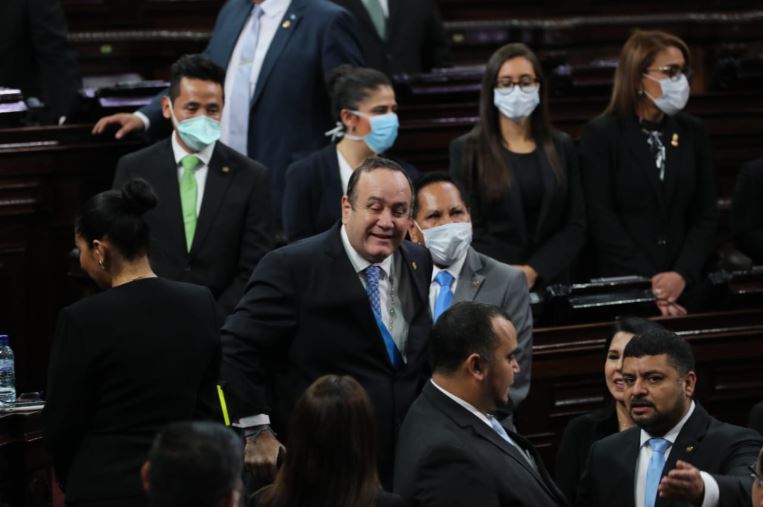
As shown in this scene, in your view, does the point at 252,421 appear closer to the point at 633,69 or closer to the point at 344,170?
the point at 344,170

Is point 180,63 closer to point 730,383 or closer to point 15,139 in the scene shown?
point 15,139

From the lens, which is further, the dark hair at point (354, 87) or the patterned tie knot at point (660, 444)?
the dark hair at point (354, 87)

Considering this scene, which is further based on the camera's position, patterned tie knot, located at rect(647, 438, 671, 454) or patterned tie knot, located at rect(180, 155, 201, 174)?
patterned tie knot, located at rect(180, 155, 201, 174)

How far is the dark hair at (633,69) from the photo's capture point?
4.83m

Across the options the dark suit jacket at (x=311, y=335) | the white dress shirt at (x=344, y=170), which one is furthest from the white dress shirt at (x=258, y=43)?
the dark suit jacket at (x=311, y=335)

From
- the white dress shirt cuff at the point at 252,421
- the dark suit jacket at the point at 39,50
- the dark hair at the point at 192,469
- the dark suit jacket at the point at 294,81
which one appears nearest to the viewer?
the dark hair at the point at 192,469

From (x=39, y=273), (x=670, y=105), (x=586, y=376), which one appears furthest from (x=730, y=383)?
(x=39, y=273)

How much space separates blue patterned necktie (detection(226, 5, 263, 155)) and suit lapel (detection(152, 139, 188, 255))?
550 millimetres

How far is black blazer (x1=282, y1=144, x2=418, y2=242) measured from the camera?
4309mm

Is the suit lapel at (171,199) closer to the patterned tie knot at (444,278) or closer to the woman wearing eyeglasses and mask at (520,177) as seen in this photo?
the patterned tie knot at (444,278)

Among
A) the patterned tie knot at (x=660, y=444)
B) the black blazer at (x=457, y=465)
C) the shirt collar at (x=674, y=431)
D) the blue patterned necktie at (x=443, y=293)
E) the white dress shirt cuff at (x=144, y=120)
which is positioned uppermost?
the white dress shirt cuff at (x=144, y=120)

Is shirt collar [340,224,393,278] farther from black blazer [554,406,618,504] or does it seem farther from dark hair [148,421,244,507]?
dark hair [148,421,244,507]

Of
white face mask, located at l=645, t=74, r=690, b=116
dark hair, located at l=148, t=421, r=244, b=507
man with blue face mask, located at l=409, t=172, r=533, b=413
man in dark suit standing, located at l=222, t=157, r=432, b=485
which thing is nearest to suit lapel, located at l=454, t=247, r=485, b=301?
man with blue face mask, located at l=409, t=172, r=533, b=413

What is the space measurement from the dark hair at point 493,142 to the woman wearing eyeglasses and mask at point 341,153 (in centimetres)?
23
